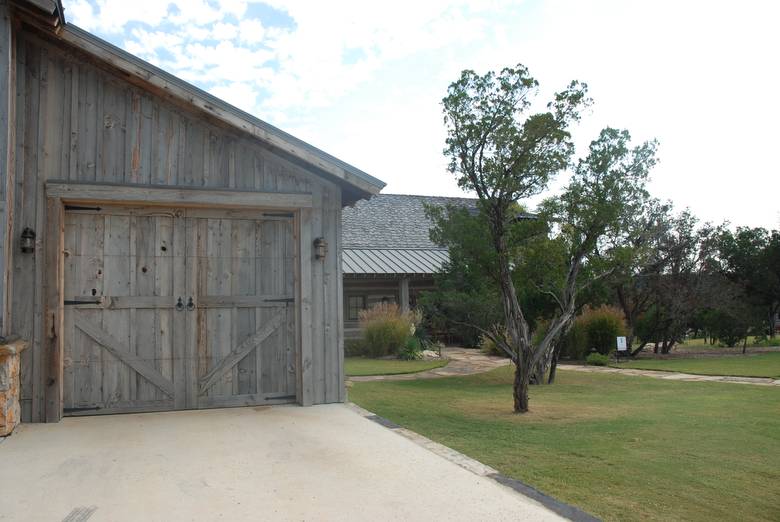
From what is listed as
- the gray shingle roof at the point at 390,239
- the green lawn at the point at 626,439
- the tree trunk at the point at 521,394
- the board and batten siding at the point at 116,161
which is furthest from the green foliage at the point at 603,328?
the board and batten siding at the point at 116,161

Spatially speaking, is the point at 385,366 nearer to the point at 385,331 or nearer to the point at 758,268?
the point at 385,331

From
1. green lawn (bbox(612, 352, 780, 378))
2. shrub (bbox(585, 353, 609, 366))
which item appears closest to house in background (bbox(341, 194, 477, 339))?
shrub (bbox(585, 353, 609, 366))

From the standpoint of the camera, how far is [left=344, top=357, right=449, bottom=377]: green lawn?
12883 millimetres

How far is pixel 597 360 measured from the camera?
48.5ft

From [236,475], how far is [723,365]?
40.7ft

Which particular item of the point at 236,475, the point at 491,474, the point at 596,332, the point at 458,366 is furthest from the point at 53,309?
the point at 596,332

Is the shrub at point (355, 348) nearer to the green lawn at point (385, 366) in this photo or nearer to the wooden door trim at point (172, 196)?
the green lawn at point (385, 366)

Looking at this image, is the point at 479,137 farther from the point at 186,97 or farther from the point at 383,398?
the point at 383,398

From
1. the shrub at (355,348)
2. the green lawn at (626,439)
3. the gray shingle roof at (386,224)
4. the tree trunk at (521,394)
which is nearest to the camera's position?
the green lawn at (626,439)

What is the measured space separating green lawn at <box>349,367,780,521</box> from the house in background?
32.9 feet

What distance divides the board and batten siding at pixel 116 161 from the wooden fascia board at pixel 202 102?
10.7 inches

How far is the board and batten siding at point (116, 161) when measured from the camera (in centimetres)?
596

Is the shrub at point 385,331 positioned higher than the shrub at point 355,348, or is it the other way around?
the shrub at point 385,331

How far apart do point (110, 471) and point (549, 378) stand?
8409 mm
